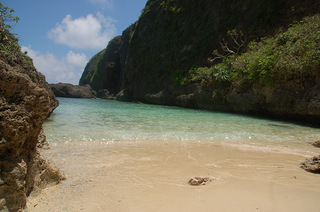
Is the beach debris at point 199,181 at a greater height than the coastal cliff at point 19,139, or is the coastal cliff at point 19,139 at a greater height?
the coastal cliff at point 19,139

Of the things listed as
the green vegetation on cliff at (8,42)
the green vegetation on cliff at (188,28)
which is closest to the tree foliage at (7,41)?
the green vegetation on cliff at (8,42)

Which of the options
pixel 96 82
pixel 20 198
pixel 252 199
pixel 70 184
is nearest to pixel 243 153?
pixel 252 199

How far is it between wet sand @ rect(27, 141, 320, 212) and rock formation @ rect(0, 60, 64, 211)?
0.24 metres

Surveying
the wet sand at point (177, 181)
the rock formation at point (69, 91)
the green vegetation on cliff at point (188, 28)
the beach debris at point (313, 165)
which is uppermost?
the green vegetation on cliff at point (188, 28)

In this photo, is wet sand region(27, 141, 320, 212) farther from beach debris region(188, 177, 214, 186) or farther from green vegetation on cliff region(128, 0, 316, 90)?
green vegetation on cliff region(128, 0, 316, 90)

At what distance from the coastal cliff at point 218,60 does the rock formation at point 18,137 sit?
397 inches

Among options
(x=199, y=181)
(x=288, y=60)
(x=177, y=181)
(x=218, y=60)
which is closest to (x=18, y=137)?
(x=177, y=181)

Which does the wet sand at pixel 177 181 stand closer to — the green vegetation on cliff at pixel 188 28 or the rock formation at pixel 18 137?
the rock formation at pixel 18 137

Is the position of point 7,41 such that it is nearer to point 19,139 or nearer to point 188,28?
point 19,139

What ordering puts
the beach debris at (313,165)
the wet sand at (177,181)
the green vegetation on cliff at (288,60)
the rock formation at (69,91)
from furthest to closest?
1. the rock formation at (69,91)
2. the green vegetation on cliff at (288,60)
3. the beach debris at (313,165)
4. the wet sand at (177,181)

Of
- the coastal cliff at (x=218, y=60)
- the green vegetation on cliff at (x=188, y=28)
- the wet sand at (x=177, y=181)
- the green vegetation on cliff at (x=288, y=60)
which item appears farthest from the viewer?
the green vegetation on cliff at (x=188, y=28)

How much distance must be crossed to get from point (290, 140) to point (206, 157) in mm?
3277

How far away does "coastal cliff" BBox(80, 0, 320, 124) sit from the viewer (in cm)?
1040

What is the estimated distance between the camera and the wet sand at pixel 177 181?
1991mm
